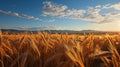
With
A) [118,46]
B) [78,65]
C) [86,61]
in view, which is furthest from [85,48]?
[118,46]

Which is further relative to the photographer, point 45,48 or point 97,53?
point 45,48

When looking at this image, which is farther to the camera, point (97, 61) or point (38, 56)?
point (97, 61)

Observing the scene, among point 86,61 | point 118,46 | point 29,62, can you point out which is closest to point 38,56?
point 29,62

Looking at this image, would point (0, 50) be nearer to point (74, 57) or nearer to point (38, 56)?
point (38, 56)

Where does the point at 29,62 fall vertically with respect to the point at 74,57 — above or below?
below

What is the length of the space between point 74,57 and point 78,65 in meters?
0.07

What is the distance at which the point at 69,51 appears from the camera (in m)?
1.37

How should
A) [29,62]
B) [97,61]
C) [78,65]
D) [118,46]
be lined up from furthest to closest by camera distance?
[118,46], [97,61], [29,62], [78,65]

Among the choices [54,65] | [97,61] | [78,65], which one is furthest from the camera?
[97,61]

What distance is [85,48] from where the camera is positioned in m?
2.21

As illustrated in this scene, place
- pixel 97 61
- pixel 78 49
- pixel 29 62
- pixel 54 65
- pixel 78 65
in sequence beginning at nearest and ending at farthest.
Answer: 1. pixel 78 65
2. pixel 78 49
3. pixel 54 65
4. pixel 29 62
5. pixel 97 61

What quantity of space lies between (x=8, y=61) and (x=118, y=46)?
71.4 inches

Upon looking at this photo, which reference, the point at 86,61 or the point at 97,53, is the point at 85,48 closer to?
the point at 86,61

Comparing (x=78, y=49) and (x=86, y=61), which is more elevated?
(x=78, y=49)
